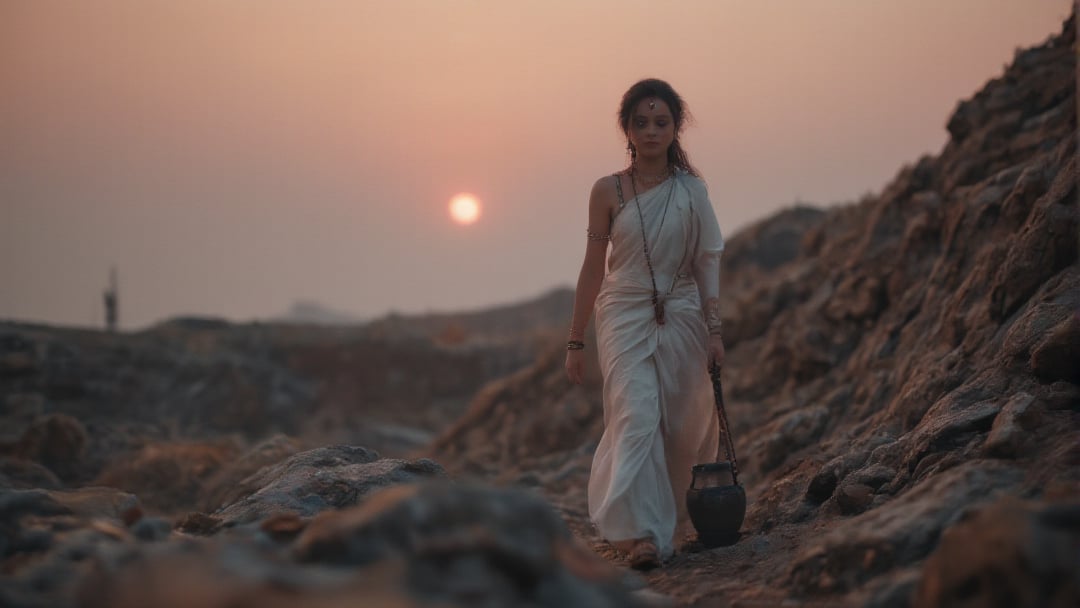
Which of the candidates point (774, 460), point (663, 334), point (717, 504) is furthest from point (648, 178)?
point (774, 460)

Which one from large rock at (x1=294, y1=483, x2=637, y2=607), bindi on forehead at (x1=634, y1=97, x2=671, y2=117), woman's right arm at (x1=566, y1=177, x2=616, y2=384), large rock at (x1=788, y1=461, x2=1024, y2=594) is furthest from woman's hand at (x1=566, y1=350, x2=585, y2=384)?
large rock at (x1=294, y1=483, x2=637, y2=607)

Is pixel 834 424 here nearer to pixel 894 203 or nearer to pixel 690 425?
pixel 690 425

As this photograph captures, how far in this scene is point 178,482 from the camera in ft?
34.8

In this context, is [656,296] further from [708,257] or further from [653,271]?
[708,257]

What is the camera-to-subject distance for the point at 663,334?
5738mm

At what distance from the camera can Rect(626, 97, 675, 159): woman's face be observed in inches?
224

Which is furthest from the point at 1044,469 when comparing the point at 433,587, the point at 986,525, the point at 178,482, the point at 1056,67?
the point at 178,482

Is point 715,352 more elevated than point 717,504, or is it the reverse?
point 715,352

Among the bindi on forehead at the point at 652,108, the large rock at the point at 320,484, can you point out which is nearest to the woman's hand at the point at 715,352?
the bindi on forehead at the point at 652,108

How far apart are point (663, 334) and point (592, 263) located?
64cm

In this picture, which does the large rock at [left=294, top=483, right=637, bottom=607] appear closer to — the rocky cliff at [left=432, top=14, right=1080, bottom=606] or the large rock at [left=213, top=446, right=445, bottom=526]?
the rocky cliff at [left=432, top=14, right=1080, bottom=606]

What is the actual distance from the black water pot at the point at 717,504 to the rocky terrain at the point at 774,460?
0.55 ft

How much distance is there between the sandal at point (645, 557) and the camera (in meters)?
5.07

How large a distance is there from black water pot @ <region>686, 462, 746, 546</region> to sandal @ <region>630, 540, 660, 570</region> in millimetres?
352
